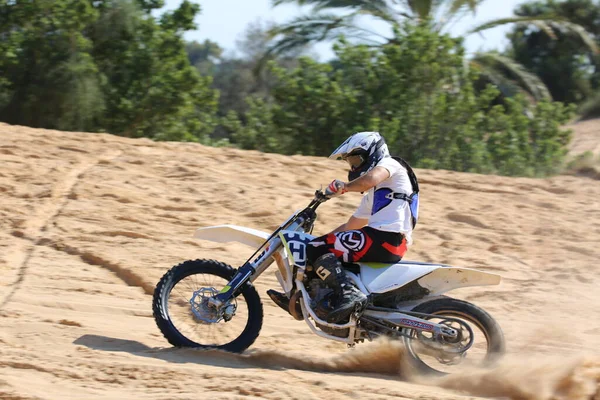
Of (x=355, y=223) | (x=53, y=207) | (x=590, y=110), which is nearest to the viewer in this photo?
(x=355, y=223)

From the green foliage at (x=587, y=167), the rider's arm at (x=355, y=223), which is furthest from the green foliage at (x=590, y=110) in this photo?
the rider's arm at (x=355, y=223)

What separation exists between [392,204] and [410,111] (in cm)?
1079

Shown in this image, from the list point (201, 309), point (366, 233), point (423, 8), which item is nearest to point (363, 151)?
point (366, 233)

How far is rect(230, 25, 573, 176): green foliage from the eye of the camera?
16.0 meters

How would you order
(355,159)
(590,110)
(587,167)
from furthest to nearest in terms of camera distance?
(590,110)
(587,167)
(355,159)

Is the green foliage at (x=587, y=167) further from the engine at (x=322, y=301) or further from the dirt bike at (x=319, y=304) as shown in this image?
the engine at (x=322, y=301)

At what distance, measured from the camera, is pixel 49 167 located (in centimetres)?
1052

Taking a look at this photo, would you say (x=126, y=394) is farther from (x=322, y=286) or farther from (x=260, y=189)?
(x=260, y=189)

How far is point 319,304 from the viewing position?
5.77 metres

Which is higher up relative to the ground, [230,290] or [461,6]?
[461,6]

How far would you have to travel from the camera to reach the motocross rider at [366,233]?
5703 millimetres

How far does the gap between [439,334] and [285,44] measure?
48.2 ft

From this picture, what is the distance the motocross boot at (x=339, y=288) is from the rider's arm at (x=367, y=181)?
517mm

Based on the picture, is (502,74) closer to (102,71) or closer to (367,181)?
(102,71)
